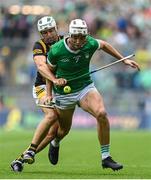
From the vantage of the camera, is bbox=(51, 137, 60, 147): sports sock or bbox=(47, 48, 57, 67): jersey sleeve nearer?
bbox=(47, 48, 57, 67): jersey sleeve

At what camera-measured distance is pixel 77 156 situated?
17.3m

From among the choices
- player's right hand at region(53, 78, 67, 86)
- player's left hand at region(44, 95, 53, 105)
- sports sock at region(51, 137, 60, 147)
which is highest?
player's right hand at region(53, 78, 67, 86)

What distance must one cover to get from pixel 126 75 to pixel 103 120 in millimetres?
15301

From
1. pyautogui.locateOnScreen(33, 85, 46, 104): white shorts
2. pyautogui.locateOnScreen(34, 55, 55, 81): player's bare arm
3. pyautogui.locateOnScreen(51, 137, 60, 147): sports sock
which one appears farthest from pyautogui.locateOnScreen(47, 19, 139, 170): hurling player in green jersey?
pyautogui.locateOnScreen(51, 137, 60, 147): sports sock

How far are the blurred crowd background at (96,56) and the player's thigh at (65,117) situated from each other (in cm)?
1391

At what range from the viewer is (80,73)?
13188mm

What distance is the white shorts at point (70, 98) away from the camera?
43.3 ft

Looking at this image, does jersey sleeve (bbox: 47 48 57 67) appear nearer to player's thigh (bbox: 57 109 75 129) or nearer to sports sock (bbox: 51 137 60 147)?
player's thigh (bbox: 57 109 75 129)

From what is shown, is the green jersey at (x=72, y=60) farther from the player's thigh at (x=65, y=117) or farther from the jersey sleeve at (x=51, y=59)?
the player's thigh at (x=65, y=117)

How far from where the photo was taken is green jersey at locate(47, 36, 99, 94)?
42.7 feet

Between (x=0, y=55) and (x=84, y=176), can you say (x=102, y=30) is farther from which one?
(x=84, y=176)

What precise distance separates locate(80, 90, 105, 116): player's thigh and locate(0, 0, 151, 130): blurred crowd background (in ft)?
47.8

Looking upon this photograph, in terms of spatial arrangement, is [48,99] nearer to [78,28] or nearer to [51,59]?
[51,59]

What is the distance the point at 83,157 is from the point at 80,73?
4.13 meters
